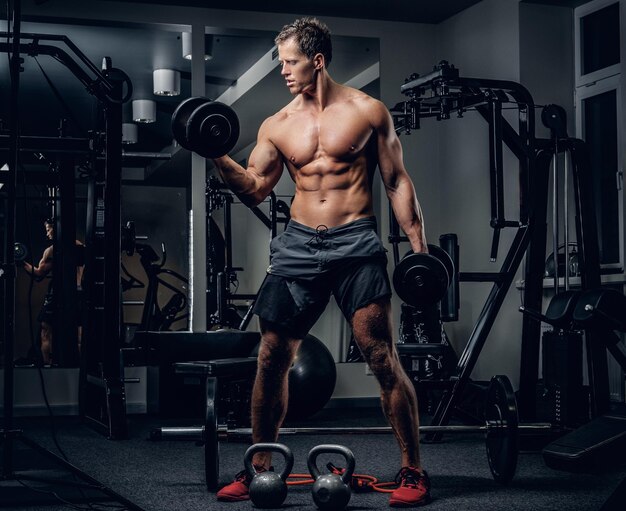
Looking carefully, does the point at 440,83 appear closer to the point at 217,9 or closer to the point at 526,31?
the point at 526,31

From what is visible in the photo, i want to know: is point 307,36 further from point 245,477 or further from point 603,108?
point 603,108

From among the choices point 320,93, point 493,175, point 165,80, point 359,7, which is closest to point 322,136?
point 320,93

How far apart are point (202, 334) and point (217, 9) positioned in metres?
2.32

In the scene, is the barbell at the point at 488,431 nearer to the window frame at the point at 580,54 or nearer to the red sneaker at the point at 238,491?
the red sneaker at the point at 238,491

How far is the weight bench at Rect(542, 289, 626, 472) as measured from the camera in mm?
2639

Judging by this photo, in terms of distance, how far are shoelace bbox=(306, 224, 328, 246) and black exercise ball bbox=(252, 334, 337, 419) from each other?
6.49ft

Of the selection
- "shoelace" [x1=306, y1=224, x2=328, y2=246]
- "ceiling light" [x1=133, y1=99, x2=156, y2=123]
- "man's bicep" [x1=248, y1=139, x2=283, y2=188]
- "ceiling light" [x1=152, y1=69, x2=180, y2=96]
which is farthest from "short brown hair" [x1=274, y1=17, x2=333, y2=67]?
"ceiling light" [x1=133, y1=99, x2=156, y2=123]

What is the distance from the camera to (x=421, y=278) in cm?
283

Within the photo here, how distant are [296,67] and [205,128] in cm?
45

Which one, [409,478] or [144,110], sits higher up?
[144,110]

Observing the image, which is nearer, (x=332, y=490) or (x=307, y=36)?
(x=332, y=490)

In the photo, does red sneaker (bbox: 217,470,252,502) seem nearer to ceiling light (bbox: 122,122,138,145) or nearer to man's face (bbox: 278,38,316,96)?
man's face (bbox: 278,38,316,96)

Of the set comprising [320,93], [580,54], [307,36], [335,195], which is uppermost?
[580,54]

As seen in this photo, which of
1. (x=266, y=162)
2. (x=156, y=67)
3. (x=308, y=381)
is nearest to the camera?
(x=266, y=162)
